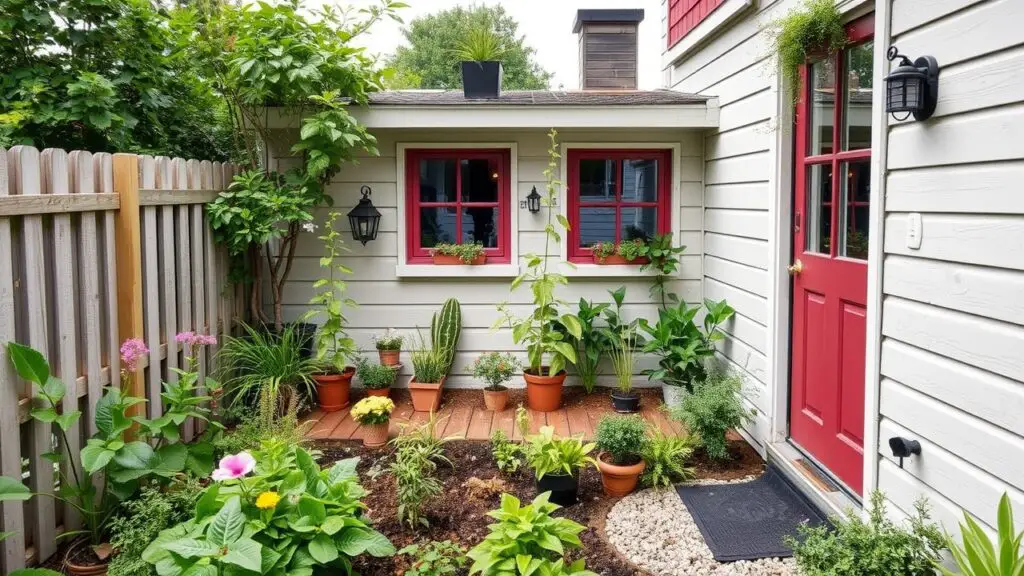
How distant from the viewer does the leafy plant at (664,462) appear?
360cm

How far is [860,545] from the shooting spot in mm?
2336

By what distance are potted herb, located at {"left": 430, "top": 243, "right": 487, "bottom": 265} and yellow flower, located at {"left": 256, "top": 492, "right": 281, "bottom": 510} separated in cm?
310

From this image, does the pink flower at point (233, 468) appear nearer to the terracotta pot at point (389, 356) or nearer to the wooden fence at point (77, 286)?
the wooden fence at point (77, 286)

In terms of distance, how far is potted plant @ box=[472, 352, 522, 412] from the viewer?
16.2 ft

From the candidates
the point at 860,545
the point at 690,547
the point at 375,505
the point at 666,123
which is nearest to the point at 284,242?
the point at 375,505

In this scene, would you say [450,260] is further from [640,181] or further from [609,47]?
[609,47]

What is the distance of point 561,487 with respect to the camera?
339 centimetres

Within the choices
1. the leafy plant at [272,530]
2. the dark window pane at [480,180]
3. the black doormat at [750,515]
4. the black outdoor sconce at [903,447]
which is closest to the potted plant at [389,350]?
the dark window pane at [480,180]

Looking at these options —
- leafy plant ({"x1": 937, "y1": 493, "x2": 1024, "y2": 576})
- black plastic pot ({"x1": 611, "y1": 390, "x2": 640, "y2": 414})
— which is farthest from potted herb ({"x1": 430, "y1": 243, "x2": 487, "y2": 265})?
leafy plant ({"x1": 937, "y1": 493, "x2": 1024, "y2": 576})

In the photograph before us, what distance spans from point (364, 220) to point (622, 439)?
2651 millimetres

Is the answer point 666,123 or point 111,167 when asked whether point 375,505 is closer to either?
point 111,167

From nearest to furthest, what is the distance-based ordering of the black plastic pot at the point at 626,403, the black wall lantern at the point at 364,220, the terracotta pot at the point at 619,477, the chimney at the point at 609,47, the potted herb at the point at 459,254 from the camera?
the terracotta pot at the point at 619,477
the black plastic pot at the point at 626,403
the black wall lantern at the point at 364,220
the potted herb at the point at 459,254
the chimney at the point at 609,47

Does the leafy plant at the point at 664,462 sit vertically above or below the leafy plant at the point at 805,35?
below

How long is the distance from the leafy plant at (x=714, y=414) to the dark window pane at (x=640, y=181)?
6.51ft
